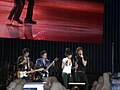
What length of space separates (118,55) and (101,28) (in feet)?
3.80

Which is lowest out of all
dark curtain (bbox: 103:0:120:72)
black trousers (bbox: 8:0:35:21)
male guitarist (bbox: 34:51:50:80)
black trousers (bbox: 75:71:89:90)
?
black trousers (bbox: 75:71:89:90)

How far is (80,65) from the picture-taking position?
1008cm

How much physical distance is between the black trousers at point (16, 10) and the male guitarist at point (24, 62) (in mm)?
1031

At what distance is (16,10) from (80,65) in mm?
2686

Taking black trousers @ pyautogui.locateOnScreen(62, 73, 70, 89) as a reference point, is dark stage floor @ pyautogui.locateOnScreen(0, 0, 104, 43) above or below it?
above

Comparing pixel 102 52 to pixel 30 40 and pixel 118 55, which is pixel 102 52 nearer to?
pixel 118 55

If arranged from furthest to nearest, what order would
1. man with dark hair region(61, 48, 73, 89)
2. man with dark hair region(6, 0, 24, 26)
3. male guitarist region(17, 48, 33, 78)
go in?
man with dark hair region(61, 48, 73, 89)
man with dark hair region(6, 0, 24, 26)
male guitarist region(17, 48, 33, 78)

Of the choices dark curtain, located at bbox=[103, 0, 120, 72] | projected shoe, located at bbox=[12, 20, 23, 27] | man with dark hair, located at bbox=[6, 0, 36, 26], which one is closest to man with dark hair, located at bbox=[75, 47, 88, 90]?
dark curtain, located at bbox=[103, 0, 120, 72]

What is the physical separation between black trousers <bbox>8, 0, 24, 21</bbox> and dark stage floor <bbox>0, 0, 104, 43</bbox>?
0.44 ft

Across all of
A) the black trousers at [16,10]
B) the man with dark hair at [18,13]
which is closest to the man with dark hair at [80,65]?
the man with dark hair at [18,13]

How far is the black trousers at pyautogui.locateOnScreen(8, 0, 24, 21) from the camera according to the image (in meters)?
9.24

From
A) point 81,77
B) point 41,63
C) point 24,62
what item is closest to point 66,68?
point 81,77

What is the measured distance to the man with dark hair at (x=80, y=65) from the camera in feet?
32.8

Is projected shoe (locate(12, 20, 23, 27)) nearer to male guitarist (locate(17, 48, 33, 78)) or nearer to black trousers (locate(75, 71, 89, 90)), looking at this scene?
male guitarist (locate(17, 48, 33, 78))
